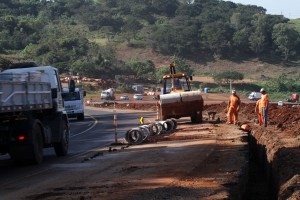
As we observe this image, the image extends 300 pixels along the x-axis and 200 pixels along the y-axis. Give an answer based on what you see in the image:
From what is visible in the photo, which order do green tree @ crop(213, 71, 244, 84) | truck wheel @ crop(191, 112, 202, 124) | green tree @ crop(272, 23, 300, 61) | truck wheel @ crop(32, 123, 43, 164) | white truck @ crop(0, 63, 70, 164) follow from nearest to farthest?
white truck @ crop(0, 63, 70, 164) < truck wheel @ crop(32, 123, 43, 164) < truck wheel @ crop(191, 112, 202, 124) < green tree @ crop(213, 71, 244, 84) < green tree @ crop(272, 23, 300, 61)

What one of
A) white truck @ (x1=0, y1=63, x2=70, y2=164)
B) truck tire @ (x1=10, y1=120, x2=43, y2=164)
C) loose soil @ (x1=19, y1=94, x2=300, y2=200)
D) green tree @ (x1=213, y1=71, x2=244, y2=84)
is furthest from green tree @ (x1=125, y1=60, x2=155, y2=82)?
truck tire @ (x1=10, y1=120, x2=43, y2=164)

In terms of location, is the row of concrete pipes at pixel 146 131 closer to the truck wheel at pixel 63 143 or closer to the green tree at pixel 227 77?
the truck wheel at pixel 63 143

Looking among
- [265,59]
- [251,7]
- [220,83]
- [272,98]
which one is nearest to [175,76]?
[272,98]

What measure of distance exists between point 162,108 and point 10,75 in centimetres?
1658

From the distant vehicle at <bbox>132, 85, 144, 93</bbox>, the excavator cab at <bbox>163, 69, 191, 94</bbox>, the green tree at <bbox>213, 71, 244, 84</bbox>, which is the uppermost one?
the excavator cab at <bbox>163, 69, 191, 94</bbox>

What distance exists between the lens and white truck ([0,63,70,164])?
16562 millimetres

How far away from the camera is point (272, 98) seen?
7769cm

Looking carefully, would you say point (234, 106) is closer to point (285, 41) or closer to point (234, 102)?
point (234, 102)

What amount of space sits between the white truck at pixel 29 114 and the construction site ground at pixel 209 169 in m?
2.04

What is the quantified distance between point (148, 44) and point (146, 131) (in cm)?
9828

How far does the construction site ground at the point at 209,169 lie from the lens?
37.4 ft

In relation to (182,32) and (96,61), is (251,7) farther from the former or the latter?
(96,61)

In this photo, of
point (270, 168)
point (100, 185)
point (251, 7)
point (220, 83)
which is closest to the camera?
point (100, 185)

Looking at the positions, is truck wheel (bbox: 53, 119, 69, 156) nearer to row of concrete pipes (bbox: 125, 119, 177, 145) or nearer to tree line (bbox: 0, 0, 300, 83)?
row of concrete pipes (bbox: 125, 119, 177, 145)
